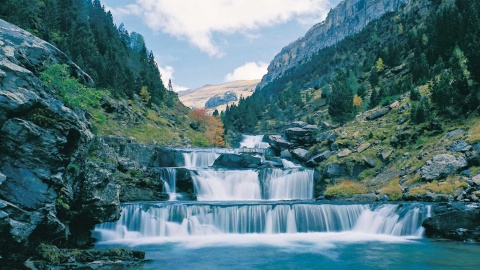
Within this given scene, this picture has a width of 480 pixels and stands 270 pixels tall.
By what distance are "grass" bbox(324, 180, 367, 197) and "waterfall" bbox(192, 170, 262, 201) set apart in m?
8.82

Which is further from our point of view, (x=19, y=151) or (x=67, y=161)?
(x=67, y=161)

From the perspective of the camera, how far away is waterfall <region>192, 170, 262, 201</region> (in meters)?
39.4

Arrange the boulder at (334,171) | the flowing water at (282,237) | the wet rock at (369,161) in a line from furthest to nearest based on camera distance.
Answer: the boulder at (334,171)
the wet rock at (369,161)
the flowing water at (282,237)

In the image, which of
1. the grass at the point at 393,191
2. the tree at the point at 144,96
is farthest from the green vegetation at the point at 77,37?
the grass at the point at 393,191

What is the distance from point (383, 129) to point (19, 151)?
4005cm

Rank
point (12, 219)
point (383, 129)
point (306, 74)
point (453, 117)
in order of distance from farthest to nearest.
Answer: point (306, 74), point (383, 129), point (453, 117), point (12, 219)

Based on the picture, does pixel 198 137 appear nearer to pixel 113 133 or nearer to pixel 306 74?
pixel 113 133

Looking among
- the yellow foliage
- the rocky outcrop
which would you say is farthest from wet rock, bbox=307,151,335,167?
the yellow foliage

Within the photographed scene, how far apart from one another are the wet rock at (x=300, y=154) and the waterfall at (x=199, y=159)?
39.1 feet

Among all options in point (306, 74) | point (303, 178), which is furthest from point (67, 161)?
point (306, 74)

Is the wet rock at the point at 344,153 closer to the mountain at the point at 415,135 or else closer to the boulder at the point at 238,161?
the mountain at the point at 415,135

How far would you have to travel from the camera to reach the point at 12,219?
1060cm

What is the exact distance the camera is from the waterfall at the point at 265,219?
24.9m

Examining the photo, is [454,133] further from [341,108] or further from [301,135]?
[301,135]
